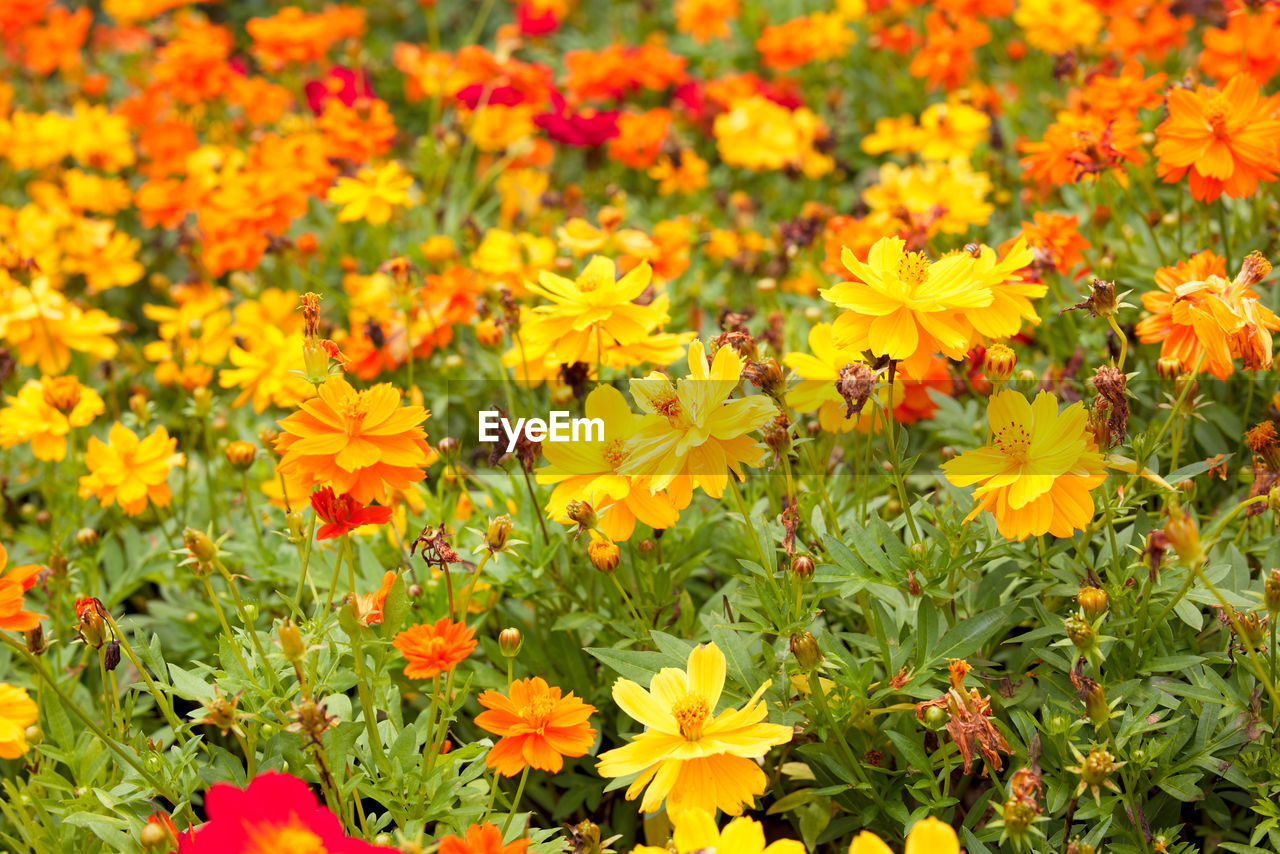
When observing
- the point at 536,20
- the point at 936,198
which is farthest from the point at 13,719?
the point at 536,20

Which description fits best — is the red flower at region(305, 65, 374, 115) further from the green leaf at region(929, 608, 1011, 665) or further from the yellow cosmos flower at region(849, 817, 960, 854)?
the yellow cosmos flower at region(849, 817, 960, 854)

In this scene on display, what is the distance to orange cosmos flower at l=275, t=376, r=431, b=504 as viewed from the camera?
108cm

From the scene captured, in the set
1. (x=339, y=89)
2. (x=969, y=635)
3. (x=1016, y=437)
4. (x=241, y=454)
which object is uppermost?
(x=339, y=89)

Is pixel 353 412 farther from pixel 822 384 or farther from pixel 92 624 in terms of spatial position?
pixel 822 384

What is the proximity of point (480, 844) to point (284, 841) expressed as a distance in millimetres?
185

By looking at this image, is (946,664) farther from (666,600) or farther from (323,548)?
(323,548)

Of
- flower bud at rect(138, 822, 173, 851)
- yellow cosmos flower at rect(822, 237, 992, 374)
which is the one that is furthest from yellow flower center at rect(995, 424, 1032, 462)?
flower bud at rect(138, 822, 173, 851)

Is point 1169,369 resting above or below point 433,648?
above

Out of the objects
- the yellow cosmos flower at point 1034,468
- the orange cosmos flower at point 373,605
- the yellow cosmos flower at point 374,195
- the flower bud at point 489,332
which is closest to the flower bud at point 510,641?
the orange cosmos flower at point 373,605

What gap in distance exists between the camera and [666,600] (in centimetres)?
138

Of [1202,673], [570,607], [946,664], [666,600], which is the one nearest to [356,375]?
[570,607]

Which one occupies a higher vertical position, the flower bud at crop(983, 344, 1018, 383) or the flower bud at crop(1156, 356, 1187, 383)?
the flower bud at crop(983, 344, 1018, 383)

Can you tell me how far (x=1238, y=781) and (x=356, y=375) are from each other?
1.52m

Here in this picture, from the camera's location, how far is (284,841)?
2.72ft
